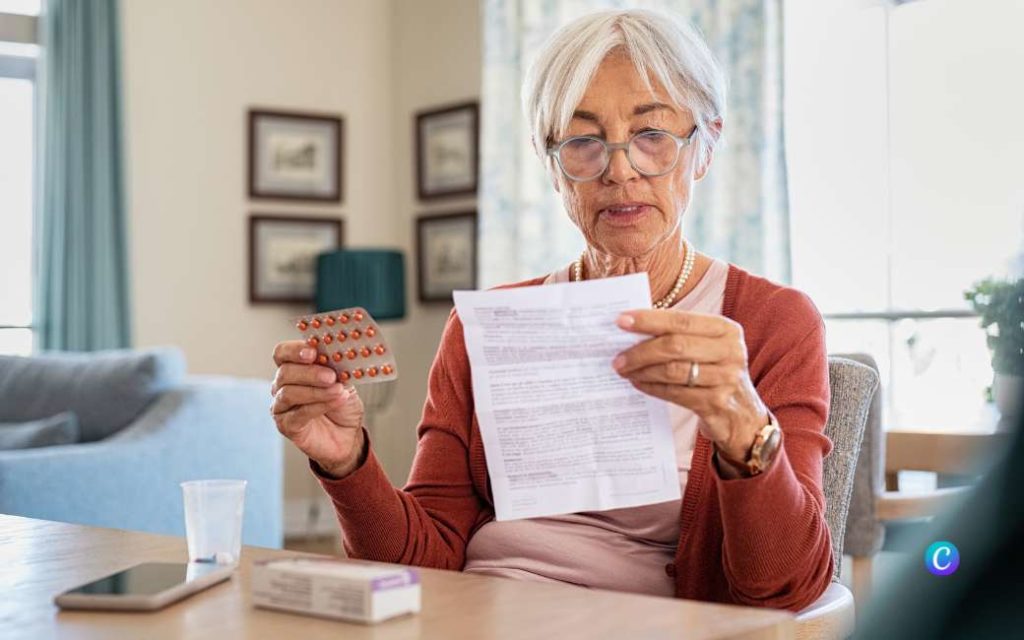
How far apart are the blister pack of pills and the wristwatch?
1.25 ft

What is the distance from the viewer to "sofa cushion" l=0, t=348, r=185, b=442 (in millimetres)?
3900

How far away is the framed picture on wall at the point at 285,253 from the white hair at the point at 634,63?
4.38 meters

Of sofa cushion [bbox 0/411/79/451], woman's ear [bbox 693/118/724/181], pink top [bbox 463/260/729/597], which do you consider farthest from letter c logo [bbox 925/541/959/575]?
sofa cushion [bbox 0/411/79/451]

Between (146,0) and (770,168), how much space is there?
121 inches

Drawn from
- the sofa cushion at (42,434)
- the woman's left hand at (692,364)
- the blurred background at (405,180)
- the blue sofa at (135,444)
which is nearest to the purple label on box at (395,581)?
the woman's left hand at (692,364)

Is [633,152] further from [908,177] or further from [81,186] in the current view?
[81,186]

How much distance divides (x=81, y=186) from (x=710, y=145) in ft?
14.1

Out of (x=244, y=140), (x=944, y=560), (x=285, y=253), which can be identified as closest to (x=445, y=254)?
(x=285, y=253)

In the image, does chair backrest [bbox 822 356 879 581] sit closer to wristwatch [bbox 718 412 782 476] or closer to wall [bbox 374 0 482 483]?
wristwatch [bbox 718 412 782 476]

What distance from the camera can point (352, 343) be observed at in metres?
1.32

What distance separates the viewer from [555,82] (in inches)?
67.3

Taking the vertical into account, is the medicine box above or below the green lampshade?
below

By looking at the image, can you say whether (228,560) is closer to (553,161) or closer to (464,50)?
(553,161)

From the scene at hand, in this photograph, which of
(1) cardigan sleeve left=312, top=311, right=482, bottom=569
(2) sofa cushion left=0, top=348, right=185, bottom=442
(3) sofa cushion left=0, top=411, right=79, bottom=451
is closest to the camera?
(1) cardigan sleeve left=312, top=311, right=482, bottom=569
